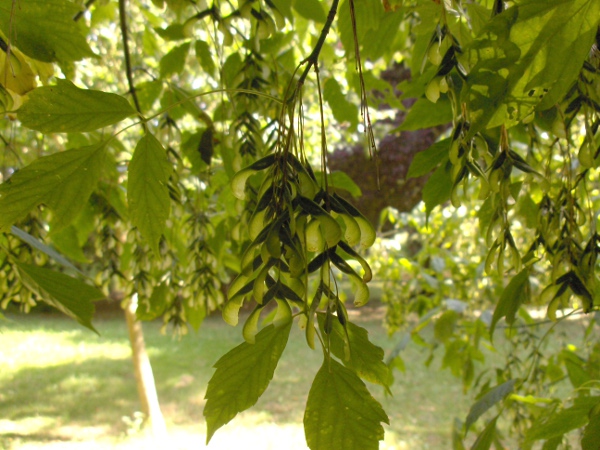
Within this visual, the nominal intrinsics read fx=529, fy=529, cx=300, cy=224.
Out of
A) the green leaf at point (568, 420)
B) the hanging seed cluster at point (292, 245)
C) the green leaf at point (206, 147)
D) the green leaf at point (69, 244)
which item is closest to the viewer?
the hanging seed cluster at point (292, 245)

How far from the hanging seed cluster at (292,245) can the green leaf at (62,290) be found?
1.39 feet

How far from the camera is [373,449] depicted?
45 centimetres

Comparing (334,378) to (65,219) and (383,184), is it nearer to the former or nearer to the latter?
(65,219)

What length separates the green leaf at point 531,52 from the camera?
43cm

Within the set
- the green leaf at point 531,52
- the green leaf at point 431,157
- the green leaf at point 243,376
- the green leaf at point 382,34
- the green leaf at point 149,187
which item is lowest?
the green leaf at point 243,376

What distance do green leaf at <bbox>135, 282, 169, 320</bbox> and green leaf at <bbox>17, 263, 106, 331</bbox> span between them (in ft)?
1.55

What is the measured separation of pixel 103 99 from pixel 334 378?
1.21 feet

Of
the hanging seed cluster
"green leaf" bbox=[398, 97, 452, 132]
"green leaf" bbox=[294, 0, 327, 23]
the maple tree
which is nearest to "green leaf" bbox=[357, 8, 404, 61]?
the maple tree

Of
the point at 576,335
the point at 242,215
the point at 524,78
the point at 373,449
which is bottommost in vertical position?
the point at 373,449

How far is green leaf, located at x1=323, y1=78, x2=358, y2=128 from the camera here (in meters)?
1.28

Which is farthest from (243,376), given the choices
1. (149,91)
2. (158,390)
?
(158,390)

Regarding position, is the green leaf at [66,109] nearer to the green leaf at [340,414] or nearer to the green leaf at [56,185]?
the green leaf at [56,185]

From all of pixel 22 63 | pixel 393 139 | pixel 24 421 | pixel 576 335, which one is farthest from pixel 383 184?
pixel 22 63

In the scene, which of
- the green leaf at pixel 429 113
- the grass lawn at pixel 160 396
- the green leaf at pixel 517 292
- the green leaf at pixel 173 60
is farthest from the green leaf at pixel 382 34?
the grass lawn at pixel 160 396
